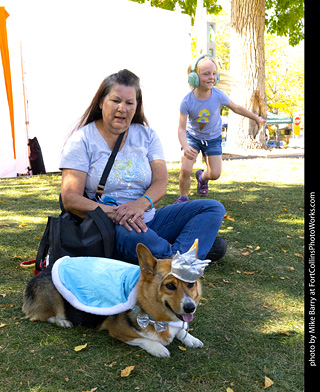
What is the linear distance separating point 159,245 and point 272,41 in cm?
3821

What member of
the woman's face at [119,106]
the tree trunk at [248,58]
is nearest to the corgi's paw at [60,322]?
the woman's face at [119,106]

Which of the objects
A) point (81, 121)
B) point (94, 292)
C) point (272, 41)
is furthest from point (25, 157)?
point (272, 41)

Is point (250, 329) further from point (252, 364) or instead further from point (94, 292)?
point (94, 292)

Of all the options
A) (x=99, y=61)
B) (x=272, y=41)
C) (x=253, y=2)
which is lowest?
(x=99, y=61)

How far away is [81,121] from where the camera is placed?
3.59 metres

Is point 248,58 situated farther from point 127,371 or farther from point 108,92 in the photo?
point 127,371

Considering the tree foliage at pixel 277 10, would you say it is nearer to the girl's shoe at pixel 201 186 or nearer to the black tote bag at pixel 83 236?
the girl's shoe at pixel 201 186

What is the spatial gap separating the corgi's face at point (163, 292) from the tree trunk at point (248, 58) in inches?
474

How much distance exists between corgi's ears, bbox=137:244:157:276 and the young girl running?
13.3 feet

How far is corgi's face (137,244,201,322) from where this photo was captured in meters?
2.39

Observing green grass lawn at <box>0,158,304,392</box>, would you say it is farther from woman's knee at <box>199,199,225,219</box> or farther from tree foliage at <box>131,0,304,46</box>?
tree foliage at <box>131,0,304,46</box>

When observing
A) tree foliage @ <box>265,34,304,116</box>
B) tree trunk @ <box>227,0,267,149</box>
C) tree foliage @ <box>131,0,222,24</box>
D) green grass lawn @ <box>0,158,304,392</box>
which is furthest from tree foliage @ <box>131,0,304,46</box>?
tree foliage @ <box>265,34,304,116</box>

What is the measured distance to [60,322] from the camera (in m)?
2.94

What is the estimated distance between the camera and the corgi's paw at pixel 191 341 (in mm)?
2725
